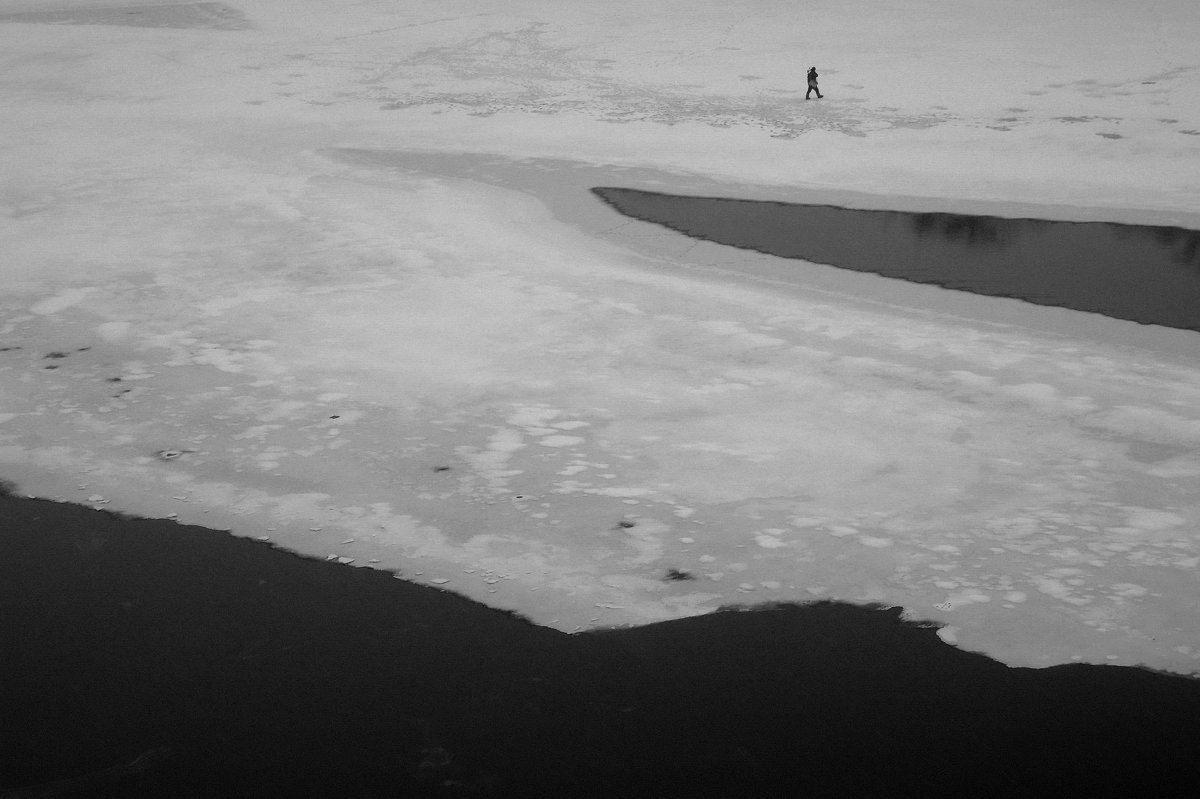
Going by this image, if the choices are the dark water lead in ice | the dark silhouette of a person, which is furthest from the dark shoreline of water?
the dark silhouette of a person

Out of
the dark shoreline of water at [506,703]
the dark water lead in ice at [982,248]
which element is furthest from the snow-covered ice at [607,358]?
the dark water lead in ice at [982,248]

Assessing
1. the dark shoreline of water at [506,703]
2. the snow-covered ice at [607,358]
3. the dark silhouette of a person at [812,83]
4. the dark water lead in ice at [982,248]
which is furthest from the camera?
the dark silhouette of a person at [812,83]

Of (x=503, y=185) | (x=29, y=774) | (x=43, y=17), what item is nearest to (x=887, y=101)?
(x=503, y=185)

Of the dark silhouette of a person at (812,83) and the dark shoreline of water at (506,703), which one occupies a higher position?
the dark silhouette of a person at (812,83)

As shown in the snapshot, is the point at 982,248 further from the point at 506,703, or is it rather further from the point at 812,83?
the point at 506,703

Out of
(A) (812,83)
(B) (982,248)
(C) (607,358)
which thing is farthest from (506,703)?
(A) (812,83)

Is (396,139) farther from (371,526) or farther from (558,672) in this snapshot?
(558,672)

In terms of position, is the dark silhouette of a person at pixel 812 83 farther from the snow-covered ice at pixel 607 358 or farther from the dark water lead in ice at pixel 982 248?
the dark water lead in ice at pixel 982 248
